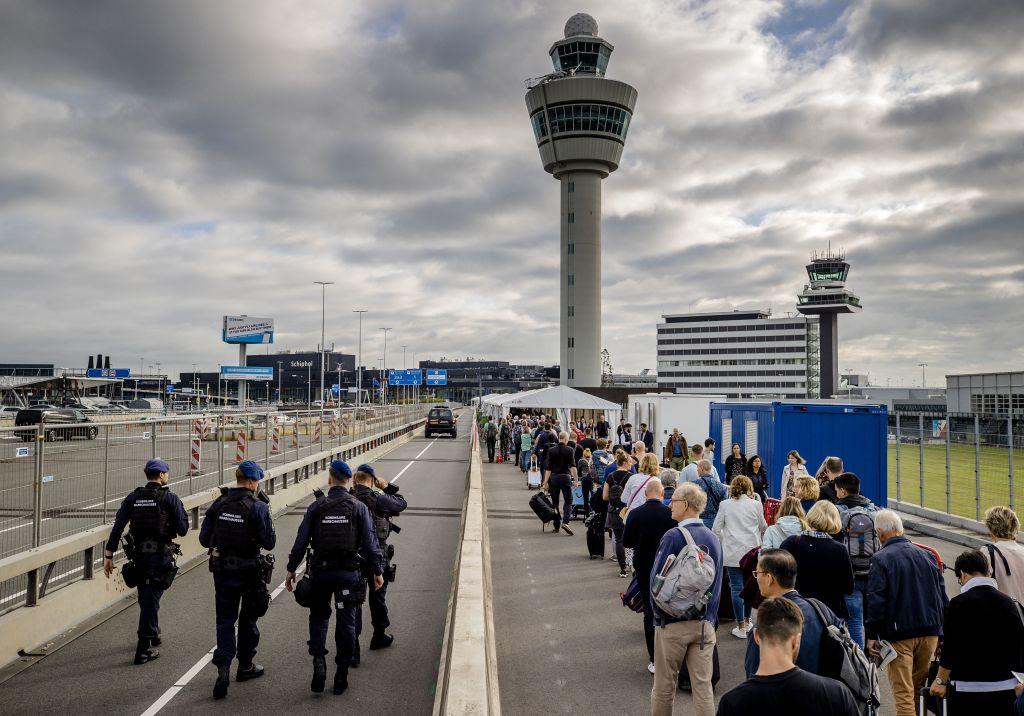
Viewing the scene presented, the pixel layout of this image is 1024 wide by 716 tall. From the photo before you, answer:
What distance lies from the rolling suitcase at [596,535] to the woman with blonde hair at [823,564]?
6.45m

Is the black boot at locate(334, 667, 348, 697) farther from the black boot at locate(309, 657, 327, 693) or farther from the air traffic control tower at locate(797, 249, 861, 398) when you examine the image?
the air traffic control tower at locate(797, 249, 861, 398)

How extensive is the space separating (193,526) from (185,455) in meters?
1.23

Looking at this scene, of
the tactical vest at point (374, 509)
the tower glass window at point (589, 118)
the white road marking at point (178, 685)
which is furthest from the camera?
the tower glass window at point (589, 118)

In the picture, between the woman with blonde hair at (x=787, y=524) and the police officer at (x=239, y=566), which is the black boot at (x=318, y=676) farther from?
the woman with blonde hair at (x=787, y=524)

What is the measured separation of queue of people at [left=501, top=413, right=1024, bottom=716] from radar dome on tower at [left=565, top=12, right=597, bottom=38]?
3660 inches

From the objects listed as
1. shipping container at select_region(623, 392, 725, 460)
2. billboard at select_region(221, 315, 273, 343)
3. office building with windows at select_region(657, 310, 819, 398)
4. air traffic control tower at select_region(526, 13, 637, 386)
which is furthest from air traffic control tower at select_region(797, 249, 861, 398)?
shipping container at select_region(623, 392, 725, 460)

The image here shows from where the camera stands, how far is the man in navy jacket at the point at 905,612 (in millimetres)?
5441

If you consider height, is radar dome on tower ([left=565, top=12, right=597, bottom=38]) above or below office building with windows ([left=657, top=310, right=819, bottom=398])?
above

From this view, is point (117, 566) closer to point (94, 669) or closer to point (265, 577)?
point (94, 669)

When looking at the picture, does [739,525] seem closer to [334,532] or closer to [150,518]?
[334,532]

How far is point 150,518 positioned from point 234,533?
4.11 ft

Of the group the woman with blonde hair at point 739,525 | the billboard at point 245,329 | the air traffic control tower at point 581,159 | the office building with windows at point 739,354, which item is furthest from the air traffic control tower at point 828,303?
the woman with blonde hair at point 739,525

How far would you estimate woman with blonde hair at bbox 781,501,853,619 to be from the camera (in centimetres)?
571

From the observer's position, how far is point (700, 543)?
5.54 metres
